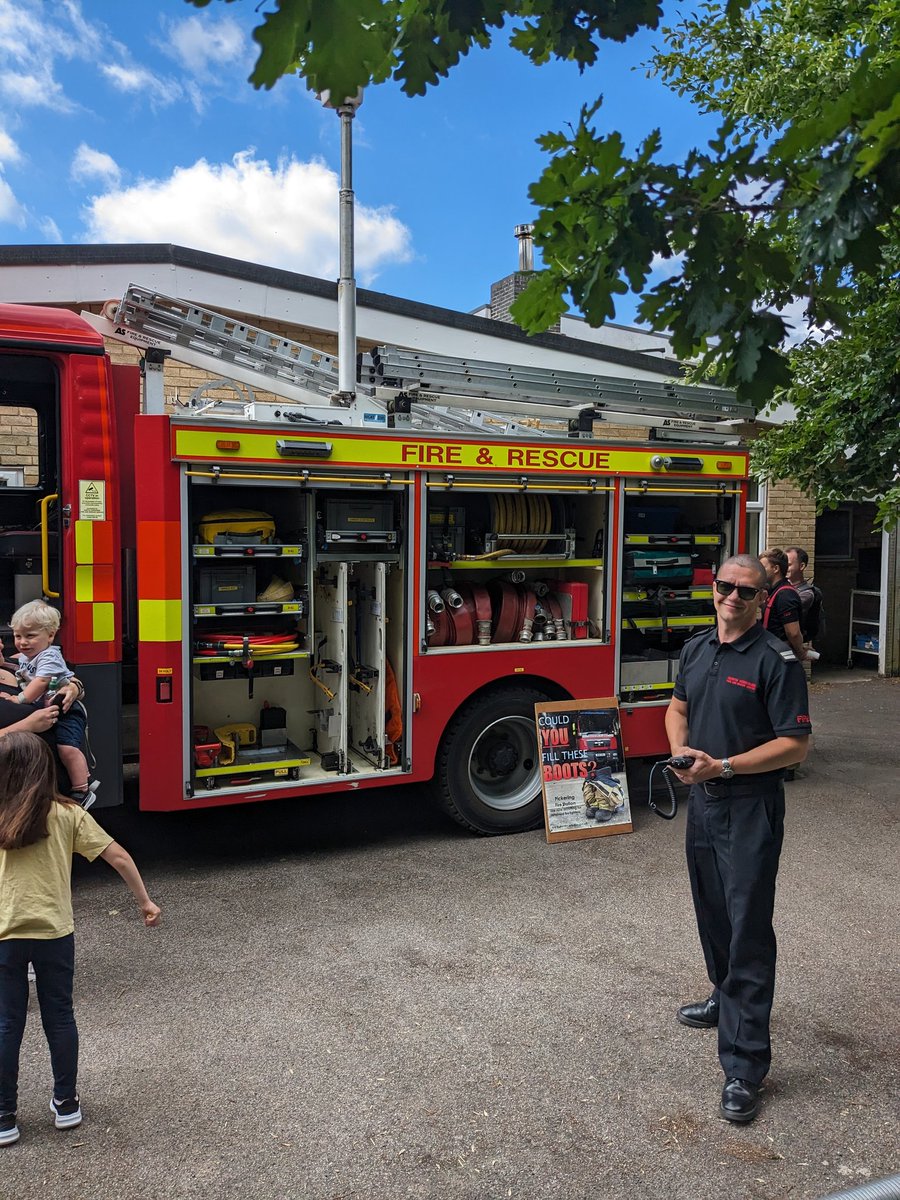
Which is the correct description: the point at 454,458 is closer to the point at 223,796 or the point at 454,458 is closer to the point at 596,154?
the point at 223,796

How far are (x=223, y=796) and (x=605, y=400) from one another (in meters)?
3.92

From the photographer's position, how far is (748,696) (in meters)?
3.52

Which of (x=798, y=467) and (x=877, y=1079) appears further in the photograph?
(x=798, y=467)

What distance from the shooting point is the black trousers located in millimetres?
3396

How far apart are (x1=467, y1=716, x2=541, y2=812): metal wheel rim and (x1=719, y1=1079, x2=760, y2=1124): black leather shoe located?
10.5 feet

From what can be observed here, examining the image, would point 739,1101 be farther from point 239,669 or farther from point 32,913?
point 239,669

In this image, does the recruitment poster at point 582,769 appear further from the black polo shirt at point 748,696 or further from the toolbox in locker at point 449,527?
the black polo shirt at point 748,696

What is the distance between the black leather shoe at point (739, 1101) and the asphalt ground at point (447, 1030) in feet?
0.13

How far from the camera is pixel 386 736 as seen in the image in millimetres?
6242

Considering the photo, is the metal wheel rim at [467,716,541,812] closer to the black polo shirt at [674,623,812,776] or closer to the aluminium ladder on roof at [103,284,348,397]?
the aluminium ladder on roof at [103,284,348,397]

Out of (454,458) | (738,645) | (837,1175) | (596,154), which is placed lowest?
(837,1175)

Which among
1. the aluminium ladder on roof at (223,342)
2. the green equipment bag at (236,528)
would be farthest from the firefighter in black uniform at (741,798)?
the aluminium ladder on roof at (223,342)

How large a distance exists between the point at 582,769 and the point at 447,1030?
9.17 ft

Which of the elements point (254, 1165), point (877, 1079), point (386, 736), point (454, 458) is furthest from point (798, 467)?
point (254, 1165)
